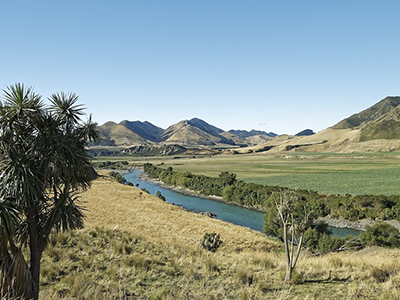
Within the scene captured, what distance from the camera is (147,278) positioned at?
35.6ft

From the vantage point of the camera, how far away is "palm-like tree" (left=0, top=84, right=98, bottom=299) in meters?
6.29

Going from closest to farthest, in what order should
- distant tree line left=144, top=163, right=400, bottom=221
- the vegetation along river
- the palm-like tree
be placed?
the palm-like tree < the vegetation along river < distant tree line left=144, top=163, right=400, bottom=221

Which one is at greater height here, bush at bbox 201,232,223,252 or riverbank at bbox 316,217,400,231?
bush at bbox 201,232,223,252

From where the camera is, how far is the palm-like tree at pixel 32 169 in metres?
6.29

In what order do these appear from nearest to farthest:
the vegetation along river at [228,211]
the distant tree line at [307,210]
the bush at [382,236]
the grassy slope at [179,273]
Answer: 1. the grassy slope at [179,273]
2. the distant tree line at [307,210]
3. the bush at [382,236]
4. the vegetation along river at [228,211]

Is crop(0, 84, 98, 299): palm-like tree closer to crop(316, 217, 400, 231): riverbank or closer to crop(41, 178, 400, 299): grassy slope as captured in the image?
crop(41, 178, 400, 299): grassy slope

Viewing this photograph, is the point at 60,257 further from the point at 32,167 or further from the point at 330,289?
the point at 330,289

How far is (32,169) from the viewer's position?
6.97 metres

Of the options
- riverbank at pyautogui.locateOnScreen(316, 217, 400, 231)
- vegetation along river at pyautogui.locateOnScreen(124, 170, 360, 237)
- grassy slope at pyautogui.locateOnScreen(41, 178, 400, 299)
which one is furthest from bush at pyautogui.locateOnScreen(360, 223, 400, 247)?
grassy slope at pyautogui.locateOnScreen(41, 178, 400, 299)

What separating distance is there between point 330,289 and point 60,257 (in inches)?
462

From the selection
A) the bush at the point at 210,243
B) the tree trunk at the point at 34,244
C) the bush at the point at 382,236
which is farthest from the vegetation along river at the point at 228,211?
the tree trunk at the point at 34,244

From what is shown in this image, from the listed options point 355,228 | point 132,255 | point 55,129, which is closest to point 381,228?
point 355,228

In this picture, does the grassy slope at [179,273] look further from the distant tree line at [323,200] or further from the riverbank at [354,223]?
the riverbank at [354,223]

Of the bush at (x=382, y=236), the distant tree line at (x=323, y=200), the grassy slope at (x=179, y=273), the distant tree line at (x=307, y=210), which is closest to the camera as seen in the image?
the grassy slope at (x=179, y=273)
